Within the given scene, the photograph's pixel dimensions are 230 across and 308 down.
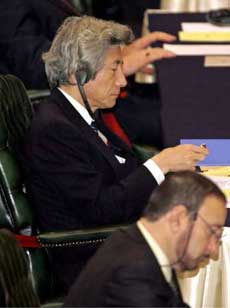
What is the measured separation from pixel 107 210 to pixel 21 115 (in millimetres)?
502

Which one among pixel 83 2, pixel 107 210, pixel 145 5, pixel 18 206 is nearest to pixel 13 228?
pixel 18 206

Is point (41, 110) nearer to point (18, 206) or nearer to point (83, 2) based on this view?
point (18, 206)

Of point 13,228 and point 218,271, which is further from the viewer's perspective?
point 13,228

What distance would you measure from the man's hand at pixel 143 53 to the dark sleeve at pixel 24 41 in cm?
40

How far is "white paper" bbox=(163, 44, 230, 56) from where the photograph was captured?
176 inches

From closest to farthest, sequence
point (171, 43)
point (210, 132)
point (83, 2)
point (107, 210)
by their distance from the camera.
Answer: point (107, 210) < point (210, 132) < point (171, 43) < point (83, 2)

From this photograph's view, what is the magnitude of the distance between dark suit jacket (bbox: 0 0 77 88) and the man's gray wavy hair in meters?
1.14

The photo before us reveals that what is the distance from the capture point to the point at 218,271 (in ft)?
10.2

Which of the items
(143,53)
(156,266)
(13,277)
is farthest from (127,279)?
(143,53)

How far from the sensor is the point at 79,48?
11.0 ft

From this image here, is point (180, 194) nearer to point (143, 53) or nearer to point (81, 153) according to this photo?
point (81, 153)

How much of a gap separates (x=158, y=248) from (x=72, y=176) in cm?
96

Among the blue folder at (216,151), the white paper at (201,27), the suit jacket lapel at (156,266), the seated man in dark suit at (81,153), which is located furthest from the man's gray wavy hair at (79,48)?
the white paper at (201,27)

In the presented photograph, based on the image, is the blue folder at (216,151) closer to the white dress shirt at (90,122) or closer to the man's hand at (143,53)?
the white dress shirt at (90,122)
